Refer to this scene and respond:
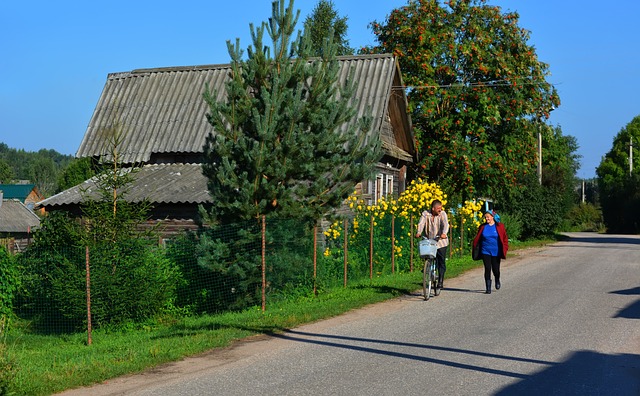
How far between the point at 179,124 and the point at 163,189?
5.85m

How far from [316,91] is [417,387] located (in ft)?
29.5

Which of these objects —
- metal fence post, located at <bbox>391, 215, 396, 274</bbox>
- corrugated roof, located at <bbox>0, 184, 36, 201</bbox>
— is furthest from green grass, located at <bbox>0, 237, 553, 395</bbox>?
corrugated roof, located at <bbox>0, 184, 36, 201</bbox>

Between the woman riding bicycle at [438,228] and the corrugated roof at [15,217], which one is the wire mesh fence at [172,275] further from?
the corrugated roof at [15,217]

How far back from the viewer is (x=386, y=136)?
106 feet

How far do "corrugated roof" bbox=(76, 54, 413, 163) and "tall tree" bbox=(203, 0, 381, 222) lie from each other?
1170 cm

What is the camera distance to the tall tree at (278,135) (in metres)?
16.0

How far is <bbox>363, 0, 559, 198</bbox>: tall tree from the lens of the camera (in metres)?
39.0

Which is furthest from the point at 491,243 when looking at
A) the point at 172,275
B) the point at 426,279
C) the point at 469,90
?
the point at 469,90

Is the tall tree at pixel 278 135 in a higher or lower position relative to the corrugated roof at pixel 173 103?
lower

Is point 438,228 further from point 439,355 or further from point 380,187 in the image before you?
point 380,187

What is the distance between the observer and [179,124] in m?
31.8

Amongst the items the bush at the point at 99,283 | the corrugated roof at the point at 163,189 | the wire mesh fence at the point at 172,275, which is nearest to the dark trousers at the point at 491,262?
the wire mesh fence at the point at 172,275

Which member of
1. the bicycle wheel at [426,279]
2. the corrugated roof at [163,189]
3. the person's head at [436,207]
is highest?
the corrugated roof at [163,189]

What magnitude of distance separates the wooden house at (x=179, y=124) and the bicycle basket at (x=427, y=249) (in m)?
10.4
